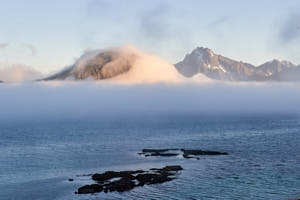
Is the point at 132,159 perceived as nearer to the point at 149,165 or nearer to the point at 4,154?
the point at 149,165

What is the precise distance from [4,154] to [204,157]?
2684 inches

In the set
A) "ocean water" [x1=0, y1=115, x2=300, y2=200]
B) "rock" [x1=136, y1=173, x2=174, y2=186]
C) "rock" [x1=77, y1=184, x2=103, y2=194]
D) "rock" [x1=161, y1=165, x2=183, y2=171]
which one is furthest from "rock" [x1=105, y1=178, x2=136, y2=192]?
"rock" [x1=161, y1=165, x2=183, y2=171]

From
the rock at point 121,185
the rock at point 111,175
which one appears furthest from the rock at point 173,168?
the rock at point 121,185

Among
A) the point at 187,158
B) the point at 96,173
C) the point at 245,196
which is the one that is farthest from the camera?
the point at 187,158

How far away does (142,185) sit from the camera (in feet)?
257

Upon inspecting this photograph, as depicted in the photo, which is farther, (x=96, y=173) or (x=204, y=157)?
(x=204, y=157)

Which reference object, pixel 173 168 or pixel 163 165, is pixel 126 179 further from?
pixel 163 165

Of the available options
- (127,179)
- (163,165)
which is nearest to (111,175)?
(127,179)

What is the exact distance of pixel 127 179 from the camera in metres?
82.9

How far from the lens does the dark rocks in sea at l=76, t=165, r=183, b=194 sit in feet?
247

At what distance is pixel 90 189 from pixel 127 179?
10.7 metres

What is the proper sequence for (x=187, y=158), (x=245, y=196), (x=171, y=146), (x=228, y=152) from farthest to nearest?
(x=171, y=146) < (x=228, y=152) < (x=187, y=158) < (x=245, y=196)

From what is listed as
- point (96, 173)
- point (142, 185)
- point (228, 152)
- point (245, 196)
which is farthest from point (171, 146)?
point (245, 196)

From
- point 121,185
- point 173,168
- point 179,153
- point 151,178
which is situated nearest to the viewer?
point 121,185
